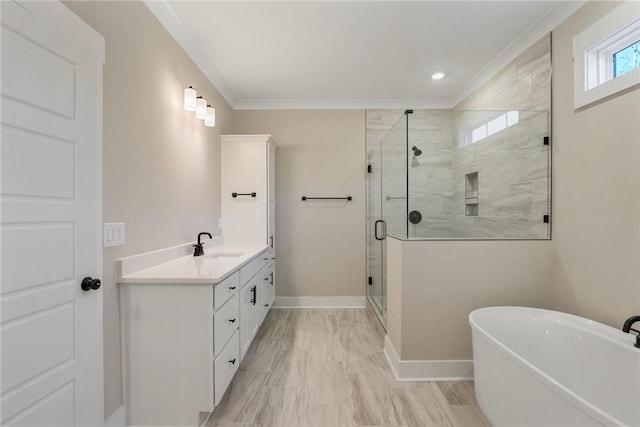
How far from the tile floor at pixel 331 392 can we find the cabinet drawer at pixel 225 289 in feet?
2.31

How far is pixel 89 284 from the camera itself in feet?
3.98

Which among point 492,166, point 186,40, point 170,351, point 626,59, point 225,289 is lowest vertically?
point 170,351

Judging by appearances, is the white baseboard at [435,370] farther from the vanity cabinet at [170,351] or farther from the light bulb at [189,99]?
the light bulb at [189,99]

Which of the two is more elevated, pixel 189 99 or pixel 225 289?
pixel 189 99

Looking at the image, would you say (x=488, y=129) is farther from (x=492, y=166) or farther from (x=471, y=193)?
(x=471, y=193)

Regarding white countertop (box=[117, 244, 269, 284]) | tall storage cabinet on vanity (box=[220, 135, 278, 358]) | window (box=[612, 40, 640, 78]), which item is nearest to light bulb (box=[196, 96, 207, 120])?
tall storage cabinet on vanity (box=[220, 135, 278, 358])

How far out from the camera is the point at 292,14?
1.91 meters

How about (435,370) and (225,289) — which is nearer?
(225,289)

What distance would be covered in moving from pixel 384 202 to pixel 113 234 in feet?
7.34

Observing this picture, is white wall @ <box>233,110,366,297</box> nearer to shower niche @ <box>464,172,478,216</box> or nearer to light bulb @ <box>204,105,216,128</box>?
light bulb @ <box>204,105,216,128</box>

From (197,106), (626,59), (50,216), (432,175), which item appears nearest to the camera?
(50,216)

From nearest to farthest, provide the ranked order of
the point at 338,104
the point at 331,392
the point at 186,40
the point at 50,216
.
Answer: the point at 50,216
the point at 331,392
the point at 186,40
the point at 338,104

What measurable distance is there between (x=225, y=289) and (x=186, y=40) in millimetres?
1919

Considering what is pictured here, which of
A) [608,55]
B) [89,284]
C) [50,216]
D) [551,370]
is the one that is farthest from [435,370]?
[50,216]
